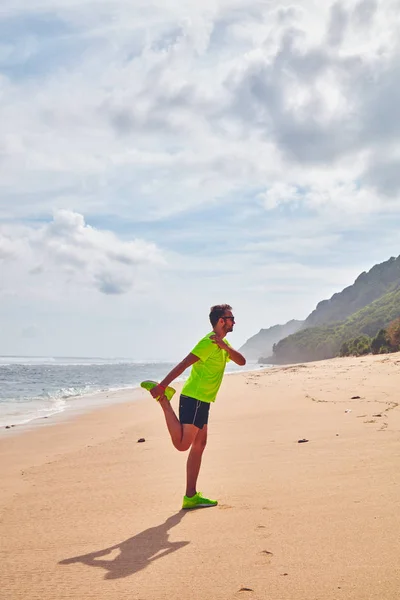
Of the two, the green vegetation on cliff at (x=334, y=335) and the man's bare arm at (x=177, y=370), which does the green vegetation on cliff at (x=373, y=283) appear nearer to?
the green vegetation on cliff at (x=334, y=335)

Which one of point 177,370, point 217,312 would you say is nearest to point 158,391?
point 177,370

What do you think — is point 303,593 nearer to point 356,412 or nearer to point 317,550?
point 317,550

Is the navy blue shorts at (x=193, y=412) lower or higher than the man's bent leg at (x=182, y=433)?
higher

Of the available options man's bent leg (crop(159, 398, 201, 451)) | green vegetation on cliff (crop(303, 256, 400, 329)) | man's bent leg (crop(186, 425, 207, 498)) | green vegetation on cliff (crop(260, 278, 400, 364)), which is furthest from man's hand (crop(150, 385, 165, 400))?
green vegetation on cliff (crop(303, 256, 400, 329))

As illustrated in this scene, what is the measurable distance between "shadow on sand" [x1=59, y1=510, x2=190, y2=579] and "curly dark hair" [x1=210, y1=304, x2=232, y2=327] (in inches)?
79.3

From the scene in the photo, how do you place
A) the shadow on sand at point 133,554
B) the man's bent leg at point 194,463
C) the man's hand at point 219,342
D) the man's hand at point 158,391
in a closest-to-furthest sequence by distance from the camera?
1. the shadow on sand at point 133,554
2. the man's bent leg at point 194,463
3. the man's hand at point 219,342
4. the man's hand at point 158,391

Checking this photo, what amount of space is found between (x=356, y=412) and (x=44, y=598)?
735 cm

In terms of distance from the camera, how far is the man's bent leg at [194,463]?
16.7 ft

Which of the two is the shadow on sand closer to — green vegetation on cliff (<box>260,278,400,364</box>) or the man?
the man

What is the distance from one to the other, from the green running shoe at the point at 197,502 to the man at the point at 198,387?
194 mm

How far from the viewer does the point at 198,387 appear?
17.3 feet

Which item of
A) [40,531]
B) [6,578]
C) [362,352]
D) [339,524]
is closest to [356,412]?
[339,524]

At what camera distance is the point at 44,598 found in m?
3.14

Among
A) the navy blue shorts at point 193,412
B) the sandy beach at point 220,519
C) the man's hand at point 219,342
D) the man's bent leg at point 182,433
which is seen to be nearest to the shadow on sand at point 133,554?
the sandy beach at point 220,519
